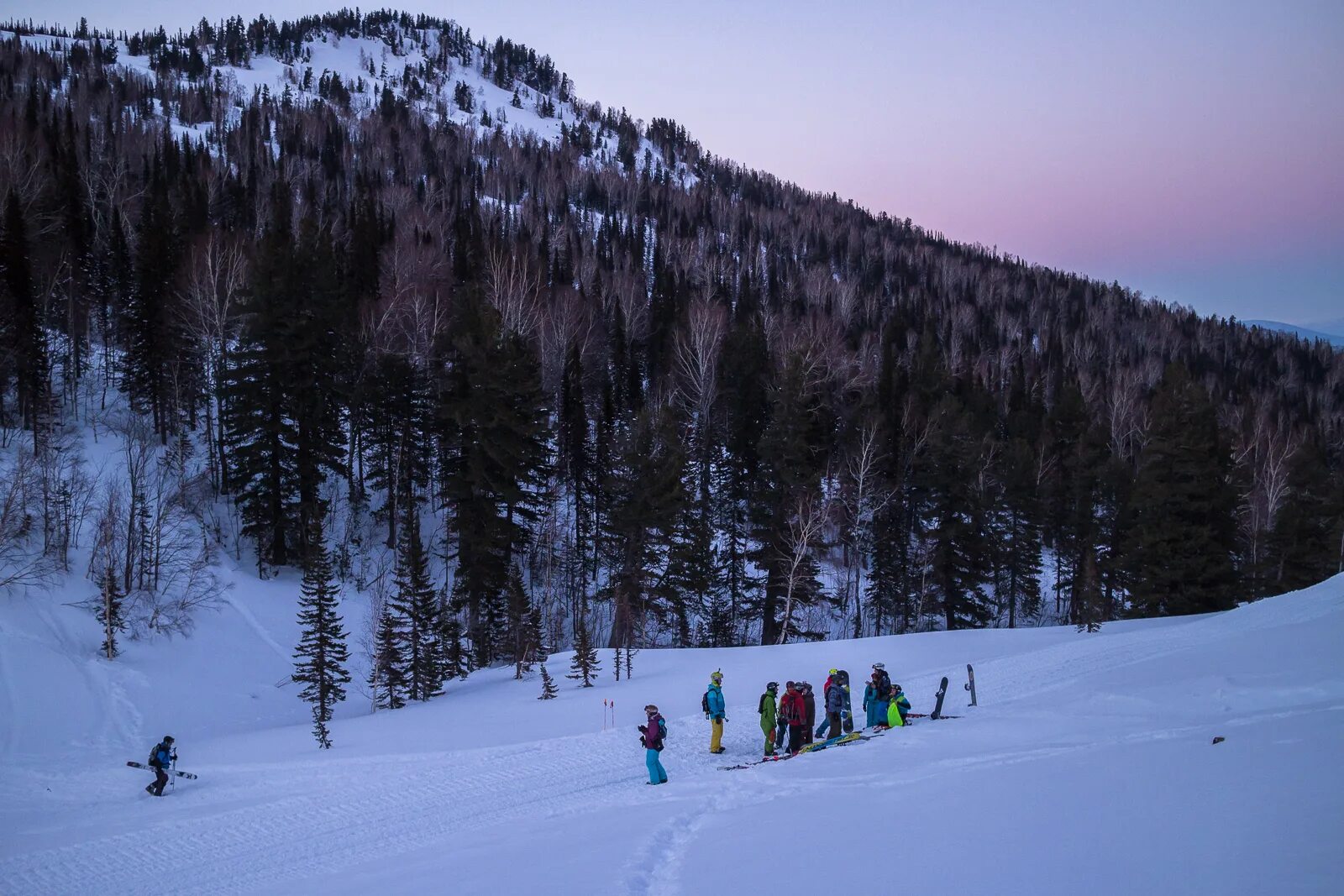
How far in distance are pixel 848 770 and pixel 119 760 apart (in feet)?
54.5

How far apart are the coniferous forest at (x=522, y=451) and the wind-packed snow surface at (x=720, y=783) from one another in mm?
4106

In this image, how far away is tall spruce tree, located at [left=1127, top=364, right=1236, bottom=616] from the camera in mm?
29625

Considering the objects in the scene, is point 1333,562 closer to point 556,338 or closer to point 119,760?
point 556,338

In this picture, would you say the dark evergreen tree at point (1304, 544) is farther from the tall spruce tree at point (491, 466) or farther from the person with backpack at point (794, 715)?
the tall spruce tree at point (491, 466)

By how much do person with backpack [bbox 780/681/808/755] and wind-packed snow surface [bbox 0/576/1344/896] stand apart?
115 cm

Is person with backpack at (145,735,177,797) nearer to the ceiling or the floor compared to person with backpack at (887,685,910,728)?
nearer to the floor

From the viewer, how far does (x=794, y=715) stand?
1441cm

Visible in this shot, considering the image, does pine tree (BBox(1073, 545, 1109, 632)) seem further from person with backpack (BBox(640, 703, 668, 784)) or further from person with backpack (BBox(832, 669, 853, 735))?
person with backpack (BBox(640, 703, 668, 784))

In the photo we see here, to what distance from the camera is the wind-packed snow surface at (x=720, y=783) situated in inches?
247

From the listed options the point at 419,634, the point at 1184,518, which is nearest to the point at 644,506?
the point at 419,634

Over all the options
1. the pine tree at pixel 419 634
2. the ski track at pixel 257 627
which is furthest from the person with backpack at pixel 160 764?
the ski track at pixel 257 627

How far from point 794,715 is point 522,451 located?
70.0 feet

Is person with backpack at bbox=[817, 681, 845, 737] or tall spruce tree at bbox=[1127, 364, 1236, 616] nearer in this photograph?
person with backpack at bbox=[817, 681, 845, 737]

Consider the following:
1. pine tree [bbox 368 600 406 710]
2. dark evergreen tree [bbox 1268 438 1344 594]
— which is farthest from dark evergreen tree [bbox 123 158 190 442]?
dark evergreen tree [bbox 1268 438 1344 594]
